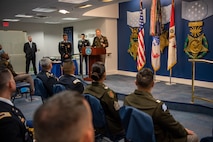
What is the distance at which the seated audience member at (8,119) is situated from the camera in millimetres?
1310

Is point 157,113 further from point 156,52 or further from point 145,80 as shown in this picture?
point 156,52

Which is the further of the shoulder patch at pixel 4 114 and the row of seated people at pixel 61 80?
the row of seated people at pixel 61 80

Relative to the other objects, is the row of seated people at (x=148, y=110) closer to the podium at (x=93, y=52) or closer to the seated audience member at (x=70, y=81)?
the seated audience member at (x=70, y=81)

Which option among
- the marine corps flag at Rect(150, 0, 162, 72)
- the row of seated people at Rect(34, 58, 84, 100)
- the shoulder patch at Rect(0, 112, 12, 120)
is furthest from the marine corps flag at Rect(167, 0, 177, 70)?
Answer: the shoulder patch at Rect(0, 112, 12, 120)

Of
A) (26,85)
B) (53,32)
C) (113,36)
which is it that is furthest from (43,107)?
(53,32)

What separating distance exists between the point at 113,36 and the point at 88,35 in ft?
4.44

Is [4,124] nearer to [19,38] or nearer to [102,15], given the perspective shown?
[102,15]

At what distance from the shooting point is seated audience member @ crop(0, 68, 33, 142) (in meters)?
1.31

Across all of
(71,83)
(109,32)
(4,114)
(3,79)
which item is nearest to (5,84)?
(3,79)

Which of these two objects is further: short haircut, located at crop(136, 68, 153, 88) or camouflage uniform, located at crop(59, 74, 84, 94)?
camouflage uniform, located at crop(59, 74, 84, 94)

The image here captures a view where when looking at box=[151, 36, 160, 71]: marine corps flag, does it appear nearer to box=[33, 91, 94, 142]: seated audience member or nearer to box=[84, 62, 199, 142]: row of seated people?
box=[84, 62, 199, 142]: row of seated people

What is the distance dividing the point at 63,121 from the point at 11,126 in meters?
0.86

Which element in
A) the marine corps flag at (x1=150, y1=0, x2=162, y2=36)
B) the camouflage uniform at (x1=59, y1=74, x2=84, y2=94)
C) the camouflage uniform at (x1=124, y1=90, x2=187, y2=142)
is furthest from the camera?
→ the marine corps flag at (x1=150, y1=0, x2=162, y2=36)

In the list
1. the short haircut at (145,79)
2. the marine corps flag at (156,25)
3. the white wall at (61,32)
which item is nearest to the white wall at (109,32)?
the white wall at (61,32)
